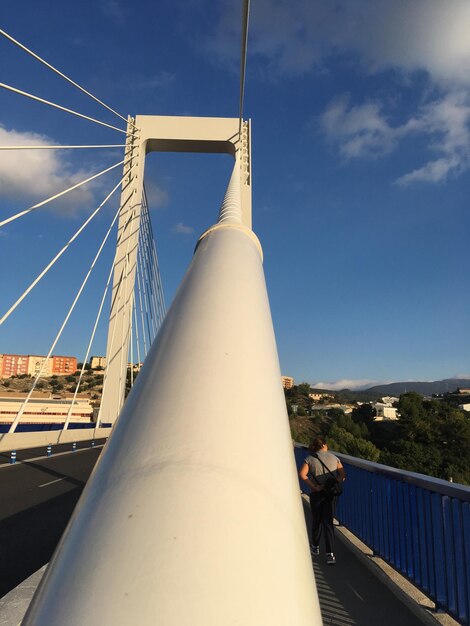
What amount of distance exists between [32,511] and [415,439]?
223 feet

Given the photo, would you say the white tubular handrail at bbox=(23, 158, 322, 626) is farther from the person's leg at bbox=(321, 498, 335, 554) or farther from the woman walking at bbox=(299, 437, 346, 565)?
the person's leg at bbox=(321, 498, 335, 554)

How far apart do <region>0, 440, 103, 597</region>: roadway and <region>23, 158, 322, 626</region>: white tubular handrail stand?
369 cm

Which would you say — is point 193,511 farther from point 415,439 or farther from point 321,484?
point 415,439

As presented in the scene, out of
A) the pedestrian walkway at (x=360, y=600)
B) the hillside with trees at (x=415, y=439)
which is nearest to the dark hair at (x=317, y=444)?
the pedestrian walkway at (x=360, y=600)

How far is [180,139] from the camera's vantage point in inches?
656

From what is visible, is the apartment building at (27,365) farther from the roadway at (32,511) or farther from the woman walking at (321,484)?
the woman walking at (321,484)

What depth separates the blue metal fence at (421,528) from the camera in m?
2.86

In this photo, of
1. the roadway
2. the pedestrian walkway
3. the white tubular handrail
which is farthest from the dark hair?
the white tubular handrail

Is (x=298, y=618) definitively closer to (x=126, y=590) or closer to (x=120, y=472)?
(x=126, y=590)

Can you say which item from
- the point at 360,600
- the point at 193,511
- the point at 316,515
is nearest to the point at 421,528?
the point at 360,600

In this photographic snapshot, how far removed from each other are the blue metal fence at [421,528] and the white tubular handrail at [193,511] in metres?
2.27

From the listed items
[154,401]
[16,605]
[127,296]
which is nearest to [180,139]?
[127,296]

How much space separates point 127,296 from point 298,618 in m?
15.6

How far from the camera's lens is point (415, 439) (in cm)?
6694
